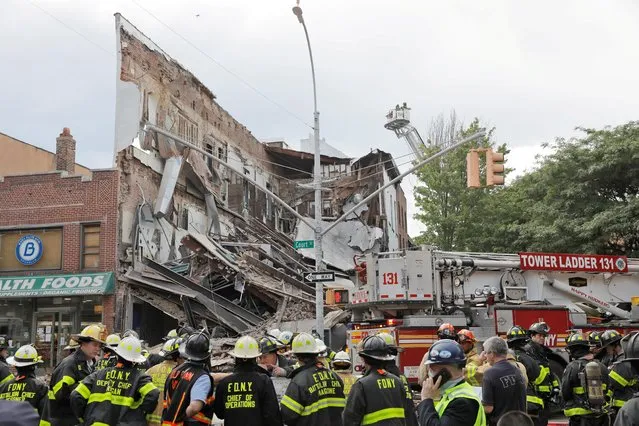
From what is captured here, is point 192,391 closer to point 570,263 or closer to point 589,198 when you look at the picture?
point 570,263

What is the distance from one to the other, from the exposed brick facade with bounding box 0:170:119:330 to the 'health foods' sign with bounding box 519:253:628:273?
14.4 m

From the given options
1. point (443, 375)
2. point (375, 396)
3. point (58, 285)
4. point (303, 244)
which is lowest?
point (375, 396)

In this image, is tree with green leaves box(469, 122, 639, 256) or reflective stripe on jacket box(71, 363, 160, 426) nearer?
reflective stripe on jacket box(71, 363, 160, 426)

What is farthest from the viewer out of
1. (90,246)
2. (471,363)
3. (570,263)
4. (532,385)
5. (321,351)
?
(90,246)

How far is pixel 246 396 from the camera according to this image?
5.52 meters

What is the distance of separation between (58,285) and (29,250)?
2.01 m

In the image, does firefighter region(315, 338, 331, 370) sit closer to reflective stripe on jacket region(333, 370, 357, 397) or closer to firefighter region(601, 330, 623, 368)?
reflective stripe on jacket region(333, 370, 357, 397)

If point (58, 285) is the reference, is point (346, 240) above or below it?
above

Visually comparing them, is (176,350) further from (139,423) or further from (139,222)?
(139,222)

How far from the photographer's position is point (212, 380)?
5727 mm

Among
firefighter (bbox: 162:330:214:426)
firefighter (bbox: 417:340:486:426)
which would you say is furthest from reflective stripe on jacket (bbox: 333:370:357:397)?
firefighter (bbox: 417:340:486:426)

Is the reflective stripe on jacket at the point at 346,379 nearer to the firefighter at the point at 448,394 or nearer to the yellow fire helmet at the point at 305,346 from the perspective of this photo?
the yellow fire helmet at the point at 305,346

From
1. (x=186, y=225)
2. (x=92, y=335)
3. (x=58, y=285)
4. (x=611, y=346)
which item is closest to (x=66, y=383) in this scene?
(x=92, y=335)

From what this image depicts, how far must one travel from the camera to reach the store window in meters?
23.8
